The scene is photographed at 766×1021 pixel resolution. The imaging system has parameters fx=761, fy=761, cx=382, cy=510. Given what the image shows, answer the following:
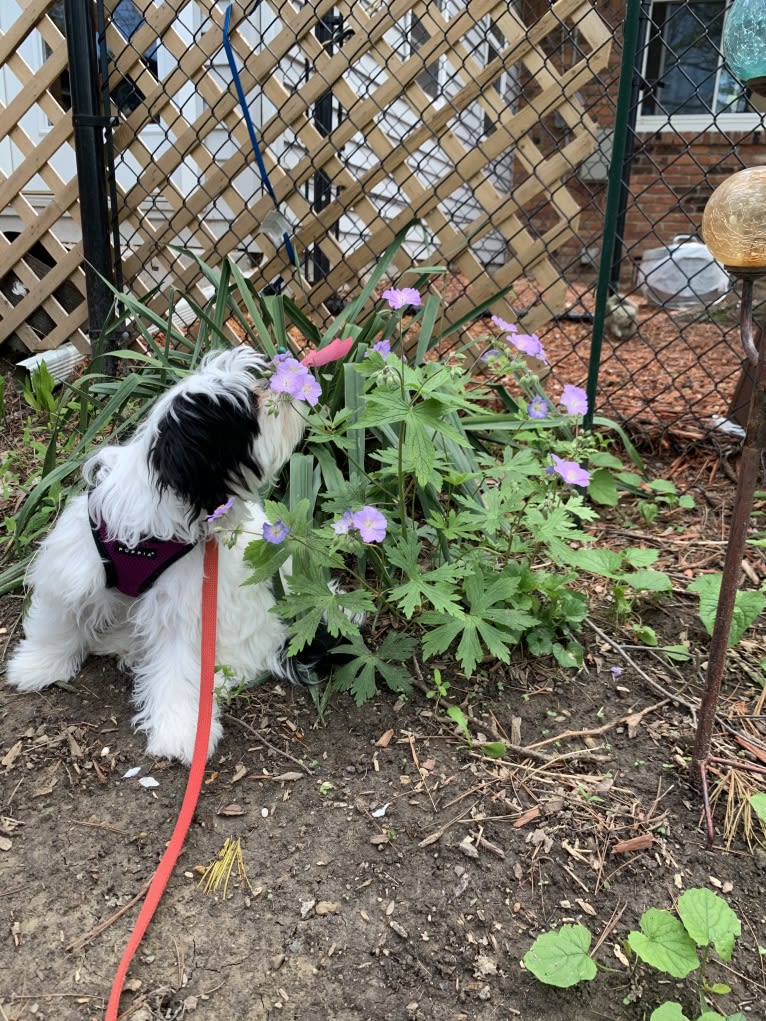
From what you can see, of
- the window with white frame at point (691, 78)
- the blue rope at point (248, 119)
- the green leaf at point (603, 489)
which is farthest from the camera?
the window with white frame at point (691, 78)

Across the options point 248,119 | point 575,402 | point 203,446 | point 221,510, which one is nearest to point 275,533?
point 221,510

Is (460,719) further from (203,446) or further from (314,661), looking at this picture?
(203,446)

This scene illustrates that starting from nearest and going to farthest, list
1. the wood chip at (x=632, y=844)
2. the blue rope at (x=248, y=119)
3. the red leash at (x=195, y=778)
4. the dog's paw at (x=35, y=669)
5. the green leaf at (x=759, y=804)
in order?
the red leash at (x=195, y=778), the green leaf at (x=759, y=804), the wood chip at (x=632, y=844), the dog's paw at (x=35, y=669), the blue rope at (x=248, y=119)

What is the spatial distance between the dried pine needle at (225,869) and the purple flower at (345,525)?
2.31 feet

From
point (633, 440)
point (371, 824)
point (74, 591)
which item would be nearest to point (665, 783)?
point (371, 824)

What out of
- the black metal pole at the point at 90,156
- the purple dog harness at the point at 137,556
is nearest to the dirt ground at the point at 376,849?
the purple dog harness at the point at 137,556

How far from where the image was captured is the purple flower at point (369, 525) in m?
1.67

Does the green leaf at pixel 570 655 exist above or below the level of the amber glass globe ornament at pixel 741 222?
below

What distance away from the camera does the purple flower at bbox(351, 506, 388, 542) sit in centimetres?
167

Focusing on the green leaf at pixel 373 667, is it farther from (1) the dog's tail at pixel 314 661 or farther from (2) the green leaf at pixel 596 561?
(2) the green leaf at pixel 596 561

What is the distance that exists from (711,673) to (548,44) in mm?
7975

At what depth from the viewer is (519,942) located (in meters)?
1.44

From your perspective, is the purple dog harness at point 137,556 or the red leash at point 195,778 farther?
the purple dog harness at point 137,556

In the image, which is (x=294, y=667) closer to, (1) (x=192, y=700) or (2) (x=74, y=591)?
(1) (x=192, y=700)
